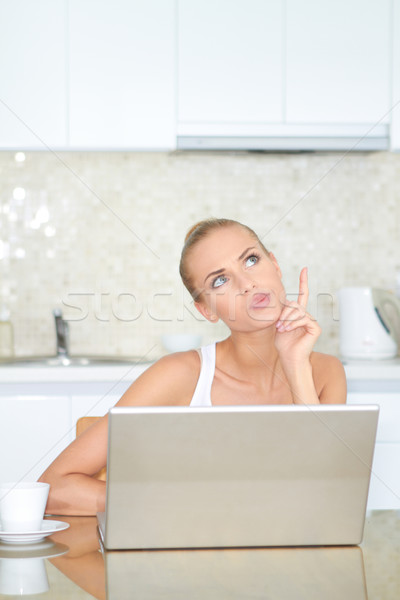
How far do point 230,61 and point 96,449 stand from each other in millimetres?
1744

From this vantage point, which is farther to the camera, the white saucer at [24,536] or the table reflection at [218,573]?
the white saucer at [24,536]

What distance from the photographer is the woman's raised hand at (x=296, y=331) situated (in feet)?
4.50

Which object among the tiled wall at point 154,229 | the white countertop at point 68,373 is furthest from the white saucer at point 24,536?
the tiled wall at point 154,229

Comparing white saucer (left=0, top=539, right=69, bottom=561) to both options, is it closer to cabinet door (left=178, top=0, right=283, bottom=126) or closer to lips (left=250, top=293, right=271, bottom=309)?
lips (left=250, top=293, right=271, bottom=309)

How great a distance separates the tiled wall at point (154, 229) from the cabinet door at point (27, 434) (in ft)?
1.77

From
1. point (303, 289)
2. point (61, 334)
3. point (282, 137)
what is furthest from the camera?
point (61, 334)

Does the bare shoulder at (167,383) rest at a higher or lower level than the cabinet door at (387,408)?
higher

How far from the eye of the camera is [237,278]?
58.2 inches

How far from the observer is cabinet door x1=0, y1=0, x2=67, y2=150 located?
2.57 metres

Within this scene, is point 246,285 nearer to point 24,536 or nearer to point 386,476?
point 24,536

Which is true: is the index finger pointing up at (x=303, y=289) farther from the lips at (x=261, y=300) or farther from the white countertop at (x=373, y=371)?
the white countertop at (x=373, y=371)

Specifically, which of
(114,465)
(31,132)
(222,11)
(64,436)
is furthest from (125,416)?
(222,11)

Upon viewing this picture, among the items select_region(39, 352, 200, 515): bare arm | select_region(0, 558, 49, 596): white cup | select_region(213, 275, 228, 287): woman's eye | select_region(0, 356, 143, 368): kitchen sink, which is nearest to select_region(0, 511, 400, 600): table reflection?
select_region(0, 558, 49, 596): white cup

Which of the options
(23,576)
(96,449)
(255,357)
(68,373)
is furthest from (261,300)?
(68,373)
